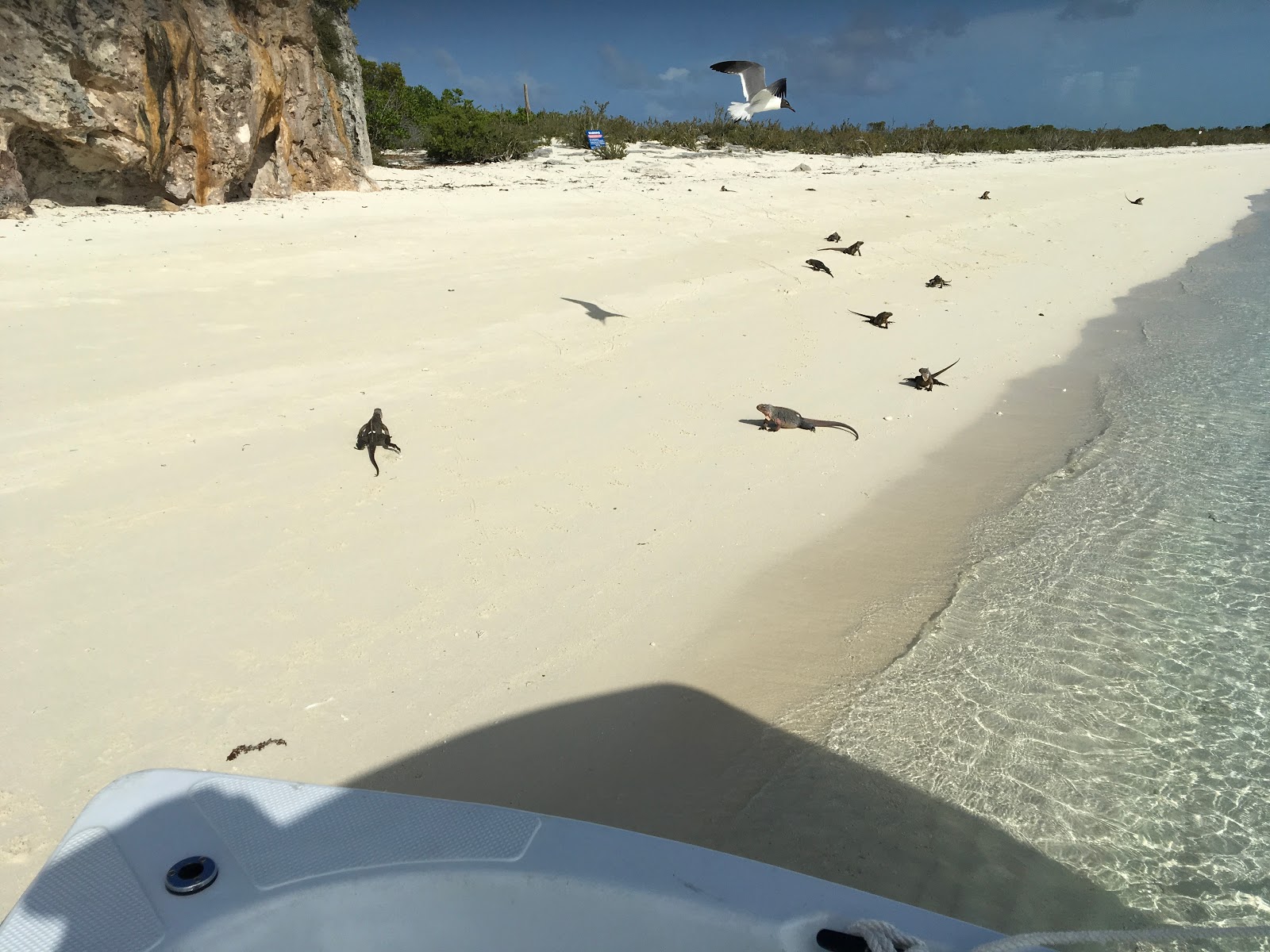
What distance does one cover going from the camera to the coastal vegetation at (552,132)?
1809 centimetres

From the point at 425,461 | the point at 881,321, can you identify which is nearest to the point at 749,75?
the point at 881,321

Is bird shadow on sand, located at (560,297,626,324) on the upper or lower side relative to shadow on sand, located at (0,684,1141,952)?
upper

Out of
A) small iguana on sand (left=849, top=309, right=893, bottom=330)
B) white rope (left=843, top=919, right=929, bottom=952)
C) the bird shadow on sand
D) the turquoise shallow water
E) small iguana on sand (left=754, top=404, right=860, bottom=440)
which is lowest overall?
the turquoise shallow water

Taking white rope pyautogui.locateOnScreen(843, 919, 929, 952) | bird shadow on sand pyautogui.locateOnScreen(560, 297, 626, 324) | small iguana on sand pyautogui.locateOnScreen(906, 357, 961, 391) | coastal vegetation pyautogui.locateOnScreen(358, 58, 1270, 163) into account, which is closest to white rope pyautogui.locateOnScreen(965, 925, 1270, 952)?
white rope pyautogui.locateOnScreen(843, 919, 929, 952)

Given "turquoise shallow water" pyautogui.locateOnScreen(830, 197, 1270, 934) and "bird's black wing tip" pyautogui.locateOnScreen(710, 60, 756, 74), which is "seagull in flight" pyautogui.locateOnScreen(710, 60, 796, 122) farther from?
"turquoise shallow water" pyautogui.locateOnScreen(830, 197, 1270, 934)

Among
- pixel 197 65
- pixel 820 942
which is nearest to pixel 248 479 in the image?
pixel 820 942

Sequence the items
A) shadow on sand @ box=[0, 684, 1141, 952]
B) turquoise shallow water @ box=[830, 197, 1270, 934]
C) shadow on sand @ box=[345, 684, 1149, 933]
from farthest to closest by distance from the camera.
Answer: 1. turquoise shallow water @ box=[830, 197, 1270, 934]
2. shadow on sand @ box=[345, 684, 1149, 933]
3. shadow on sand @ box=[0, 684, 1141, 952]

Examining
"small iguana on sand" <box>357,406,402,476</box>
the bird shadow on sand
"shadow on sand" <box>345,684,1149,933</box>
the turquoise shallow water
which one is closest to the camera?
"shadow on sand" <box>345,684,1149,933</box>

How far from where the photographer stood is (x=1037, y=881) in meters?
2.61

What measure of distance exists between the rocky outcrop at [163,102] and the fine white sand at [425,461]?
81 cm

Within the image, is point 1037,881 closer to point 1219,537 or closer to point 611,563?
point 611,563

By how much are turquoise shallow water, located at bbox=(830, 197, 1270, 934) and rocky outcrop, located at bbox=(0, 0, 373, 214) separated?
36.2 feet

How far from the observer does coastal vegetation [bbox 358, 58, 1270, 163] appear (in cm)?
1809

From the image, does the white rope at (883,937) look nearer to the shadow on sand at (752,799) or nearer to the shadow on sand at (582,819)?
the shadow on sand at (582,819)
